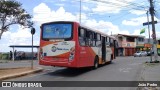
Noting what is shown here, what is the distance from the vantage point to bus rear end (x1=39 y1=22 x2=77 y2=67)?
18.7 metres

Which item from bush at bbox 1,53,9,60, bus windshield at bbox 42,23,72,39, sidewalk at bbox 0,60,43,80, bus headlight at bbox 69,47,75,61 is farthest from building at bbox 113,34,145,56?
bus headlight at bbox 69,47,75,61

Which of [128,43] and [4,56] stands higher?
[128,43]

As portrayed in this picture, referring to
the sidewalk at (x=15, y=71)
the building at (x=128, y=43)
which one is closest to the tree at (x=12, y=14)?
the sidewalk at (x=15, y=71)

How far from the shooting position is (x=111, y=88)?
1366cm

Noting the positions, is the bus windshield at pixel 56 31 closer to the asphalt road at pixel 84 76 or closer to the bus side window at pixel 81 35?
the bus side window at pixel 81 35

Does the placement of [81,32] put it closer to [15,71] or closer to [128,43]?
[15,71]

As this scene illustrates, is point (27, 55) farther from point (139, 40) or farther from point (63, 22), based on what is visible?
point (139, 40)

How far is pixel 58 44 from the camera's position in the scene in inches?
748

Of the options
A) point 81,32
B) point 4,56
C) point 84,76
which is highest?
point 81,32

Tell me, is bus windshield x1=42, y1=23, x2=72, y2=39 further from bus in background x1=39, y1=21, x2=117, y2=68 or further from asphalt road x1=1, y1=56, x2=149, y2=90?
asphalt road x1=1, y1=56, x2=149, y2=90

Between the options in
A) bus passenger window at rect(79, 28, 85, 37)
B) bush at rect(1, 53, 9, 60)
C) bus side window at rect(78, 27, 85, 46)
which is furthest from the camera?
bush at rect(1, 53, 9, 60)

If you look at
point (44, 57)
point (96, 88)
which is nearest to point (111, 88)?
point (96, 88)

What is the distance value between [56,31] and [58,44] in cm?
82

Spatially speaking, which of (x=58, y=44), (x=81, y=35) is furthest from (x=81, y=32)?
(x=58, y=44)
